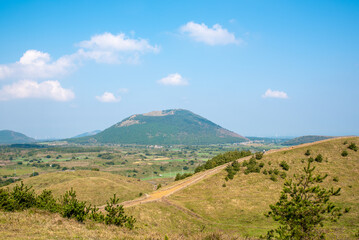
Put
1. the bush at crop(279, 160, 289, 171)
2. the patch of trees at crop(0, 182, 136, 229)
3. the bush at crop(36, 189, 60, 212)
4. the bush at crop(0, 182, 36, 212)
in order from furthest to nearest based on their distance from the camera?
1. the bush at crop(279, 160, 289, 171)
2. the bush at crop(36, 189, 60, 212)
3. the bush at crop(0, 182, 36, 212)
4. the patch of trees at crop(0, 182, 136, 229)

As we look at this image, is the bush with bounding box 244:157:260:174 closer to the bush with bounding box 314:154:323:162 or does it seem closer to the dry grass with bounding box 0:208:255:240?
the bush with bounding box 314:154:323:162

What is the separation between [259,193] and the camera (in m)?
62.9

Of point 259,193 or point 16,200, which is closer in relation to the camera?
point 16,200

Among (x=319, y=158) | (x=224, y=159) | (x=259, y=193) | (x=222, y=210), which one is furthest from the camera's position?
(x=224, y=159)

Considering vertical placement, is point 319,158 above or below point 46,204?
above

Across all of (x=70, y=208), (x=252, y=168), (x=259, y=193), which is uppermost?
(x=70, y=208)

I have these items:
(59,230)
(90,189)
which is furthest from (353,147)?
(90,189)

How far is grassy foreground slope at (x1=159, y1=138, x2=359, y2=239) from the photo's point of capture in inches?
1806

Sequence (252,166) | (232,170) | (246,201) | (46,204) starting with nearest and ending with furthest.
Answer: (46,204) → (246,201) → (232,170) → (252,166)

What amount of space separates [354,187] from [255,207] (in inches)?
1221

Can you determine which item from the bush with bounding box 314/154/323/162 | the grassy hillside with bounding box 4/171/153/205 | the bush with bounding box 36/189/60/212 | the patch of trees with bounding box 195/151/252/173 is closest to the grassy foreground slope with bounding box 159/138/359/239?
the bush with bounding box 314/154/323/162

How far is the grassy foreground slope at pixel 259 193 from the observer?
4588 centimetres

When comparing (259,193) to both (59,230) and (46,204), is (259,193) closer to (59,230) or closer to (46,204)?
(46,204)

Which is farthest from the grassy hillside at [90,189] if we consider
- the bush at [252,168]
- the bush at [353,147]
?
the bush at [353,147]
